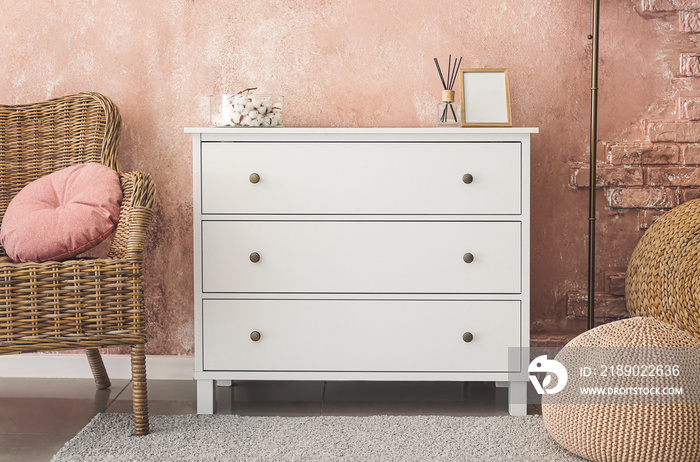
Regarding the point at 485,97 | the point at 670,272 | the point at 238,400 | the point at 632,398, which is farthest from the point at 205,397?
the point at 670,272

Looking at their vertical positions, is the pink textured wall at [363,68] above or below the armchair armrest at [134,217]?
above

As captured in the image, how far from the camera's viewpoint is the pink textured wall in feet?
7.64

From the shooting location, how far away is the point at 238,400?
2.10 meters

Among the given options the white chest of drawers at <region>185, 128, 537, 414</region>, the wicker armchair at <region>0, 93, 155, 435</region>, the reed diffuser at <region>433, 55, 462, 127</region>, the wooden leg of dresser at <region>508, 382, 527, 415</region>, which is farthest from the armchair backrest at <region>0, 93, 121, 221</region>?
the wooden leg of dresser at <region>508, 382, 527, 415</region>

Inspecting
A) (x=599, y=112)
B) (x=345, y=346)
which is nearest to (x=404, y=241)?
(x=345, y=346)

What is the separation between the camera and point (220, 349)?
1.92 metres

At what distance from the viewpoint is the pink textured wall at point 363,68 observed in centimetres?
233

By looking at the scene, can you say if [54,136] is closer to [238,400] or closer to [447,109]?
[238,400]

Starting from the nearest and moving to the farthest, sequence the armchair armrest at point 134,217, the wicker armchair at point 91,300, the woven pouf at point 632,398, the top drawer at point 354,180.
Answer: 1. the woven pouf at point 632,398
2. the wicker armchair at point 91,300
3. the armchair armrest at point 134,217
4. the top drawer at point 354,180

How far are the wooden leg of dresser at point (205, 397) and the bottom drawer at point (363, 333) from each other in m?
0.09

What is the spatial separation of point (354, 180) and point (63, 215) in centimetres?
89

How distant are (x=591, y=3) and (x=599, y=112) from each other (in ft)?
1.38

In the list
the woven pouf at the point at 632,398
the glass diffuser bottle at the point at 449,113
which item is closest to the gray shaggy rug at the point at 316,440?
the woven pouf at the point at 632,398

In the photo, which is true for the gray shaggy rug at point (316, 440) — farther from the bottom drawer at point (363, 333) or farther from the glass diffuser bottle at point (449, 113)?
the glass diffuser bottle at point (449, 113)
